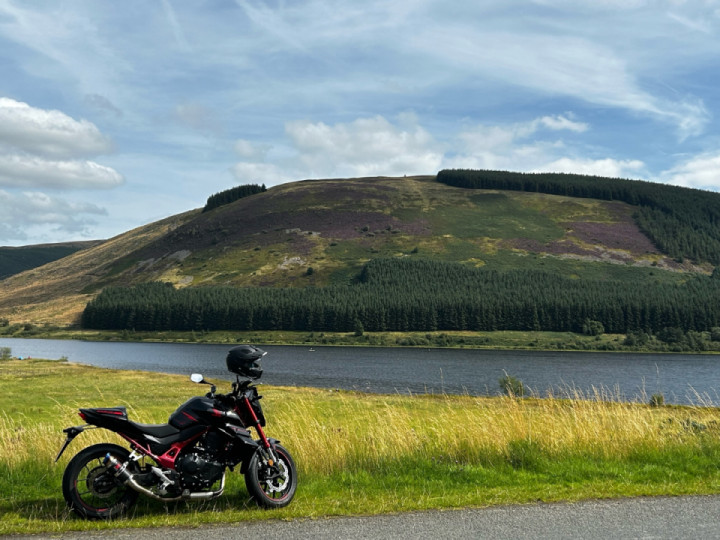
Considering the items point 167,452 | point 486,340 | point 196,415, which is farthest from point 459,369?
point 167,452

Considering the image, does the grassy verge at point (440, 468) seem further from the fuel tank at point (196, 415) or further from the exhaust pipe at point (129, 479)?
the fuel tank at point (196, 415)

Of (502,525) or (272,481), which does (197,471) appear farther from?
(502,525)

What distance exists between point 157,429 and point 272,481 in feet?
7.45

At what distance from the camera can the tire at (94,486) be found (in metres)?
9.95

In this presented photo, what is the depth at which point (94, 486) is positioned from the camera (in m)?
10.1

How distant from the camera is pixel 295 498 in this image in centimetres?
1139

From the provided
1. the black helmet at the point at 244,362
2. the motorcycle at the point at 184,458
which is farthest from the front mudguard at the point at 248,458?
the black helmet at the point at 244,362

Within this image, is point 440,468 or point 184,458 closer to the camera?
point 184,458

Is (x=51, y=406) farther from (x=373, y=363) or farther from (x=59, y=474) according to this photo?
(x=373, y=363)

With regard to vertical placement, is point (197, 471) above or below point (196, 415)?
below

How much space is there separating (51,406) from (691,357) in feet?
468

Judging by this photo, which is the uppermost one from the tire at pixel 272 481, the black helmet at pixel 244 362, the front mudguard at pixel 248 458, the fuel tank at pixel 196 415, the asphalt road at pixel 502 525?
the black helmet at pixel 244 362

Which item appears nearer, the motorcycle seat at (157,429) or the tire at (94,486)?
the tire at (94,486)

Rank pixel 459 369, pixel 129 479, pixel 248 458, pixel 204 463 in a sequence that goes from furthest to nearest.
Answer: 1. pixel 459 369
2. pixel 248 458
3. pixel 204 463
4. pixel 129 479
